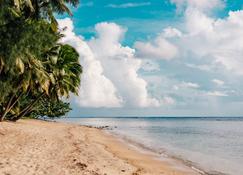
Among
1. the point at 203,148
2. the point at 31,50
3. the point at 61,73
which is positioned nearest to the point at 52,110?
the point at 61,73

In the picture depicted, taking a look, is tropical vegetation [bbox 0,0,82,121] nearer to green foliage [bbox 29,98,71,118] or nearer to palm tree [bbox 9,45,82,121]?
palm tree [bbox 9,45,82,121]

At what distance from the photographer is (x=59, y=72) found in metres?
45.9

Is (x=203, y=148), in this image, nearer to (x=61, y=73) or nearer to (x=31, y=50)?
(x=61, y=73)

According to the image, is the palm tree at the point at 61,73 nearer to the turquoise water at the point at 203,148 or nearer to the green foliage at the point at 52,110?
the turquoise water at the point at 203,148

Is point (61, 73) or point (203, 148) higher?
point (61, 73)

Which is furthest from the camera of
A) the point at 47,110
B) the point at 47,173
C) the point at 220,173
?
the point at 47,110

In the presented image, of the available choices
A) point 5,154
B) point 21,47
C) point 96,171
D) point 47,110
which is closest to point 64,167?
point 96,171

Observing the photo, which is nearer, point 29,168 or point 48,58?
point 29,168

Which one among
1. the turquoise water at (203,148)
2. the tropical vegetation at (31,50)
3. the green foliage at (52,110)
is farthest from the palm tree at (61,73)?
the green foliage at (52,110)

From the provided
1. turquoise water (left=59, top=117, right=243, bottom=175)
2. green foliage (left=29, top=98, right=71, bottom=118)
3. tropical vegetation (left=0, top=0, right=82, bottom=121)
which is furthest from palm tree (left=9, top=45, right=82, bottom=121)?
green foliage (left=29, top=98, right=71, bottom=118)

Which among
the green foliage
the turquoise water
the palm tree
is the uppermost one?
the palm tree

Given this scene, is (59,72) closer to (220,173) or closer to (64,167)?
(220,173)

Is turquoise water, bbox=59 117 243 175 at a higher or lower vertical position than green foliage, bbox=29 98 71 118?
lower

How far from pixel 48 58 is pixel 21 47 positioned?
23317 mm
